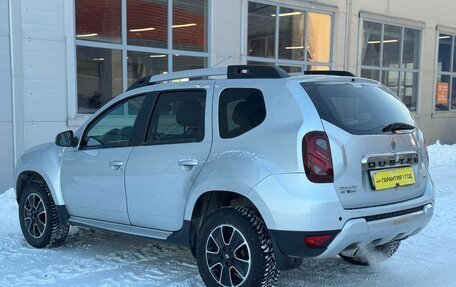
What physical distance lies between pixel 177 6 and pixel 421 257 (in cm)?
691

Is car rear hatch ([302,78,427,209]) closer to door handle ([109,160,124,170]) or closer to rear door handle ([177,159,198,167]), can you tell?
rear door handle ([177,159,198,167])

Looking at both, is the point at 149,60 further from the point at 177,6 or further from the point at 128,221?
the point at 128,221

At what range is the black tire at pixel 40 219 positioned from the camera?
545 cm

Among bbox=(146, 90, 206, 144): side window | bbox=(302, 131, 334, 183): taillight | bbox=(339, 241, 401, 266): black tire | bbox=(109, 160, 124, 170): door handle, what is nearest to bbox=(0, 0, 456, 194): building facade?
bbox=(109, 160, 124, 170): door handle

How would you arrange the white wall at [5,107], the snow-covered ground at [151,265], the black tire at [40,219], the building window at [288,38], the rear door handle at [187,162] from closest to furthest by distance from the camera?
1. the rear door handle at [187,162]
2. the snow-covered ground at [151,265]
3. the black tire at [40,219]
4. the white wall at [5,107]
5. the building window at [288,38]

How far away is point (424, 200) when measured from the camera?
14.0ft

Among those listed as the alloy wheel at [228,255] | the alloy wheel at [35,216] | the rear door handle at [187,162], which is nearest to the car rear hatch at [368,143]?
the alloy wheel at [228,255]

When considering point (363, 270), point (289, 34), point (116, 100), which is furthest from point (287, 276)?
point (289, 34)

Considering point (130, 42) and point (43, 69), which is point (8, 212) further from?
point (130, 42)

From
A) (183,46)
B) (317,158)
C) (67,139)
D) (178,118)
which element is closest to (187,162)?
(178,118)

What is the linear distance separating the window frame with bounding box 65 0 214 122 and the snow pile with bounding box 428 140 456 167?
613cm

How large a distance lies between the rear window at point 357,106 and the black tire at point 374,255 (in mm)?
1181

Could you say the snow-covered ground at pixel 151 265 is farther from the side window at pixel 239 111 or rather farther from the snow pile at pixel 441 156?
the snow pile at pixel 441 156

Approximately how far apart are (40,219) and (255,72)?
299 centimetres
